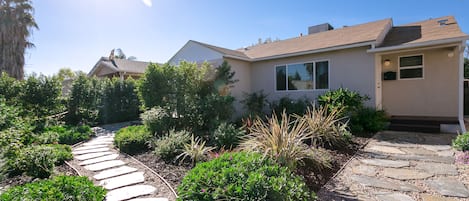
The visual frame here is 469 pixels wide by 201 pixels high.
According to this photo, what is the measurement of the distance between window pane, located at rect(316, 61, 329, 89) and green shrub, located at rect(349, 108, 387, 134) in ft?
5.91

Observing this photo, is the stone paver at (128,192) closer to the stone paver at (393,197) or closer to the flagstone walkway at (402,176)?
the flagstone walkway at (402,176)

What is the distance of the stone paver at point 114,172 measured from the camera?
12.2 ft

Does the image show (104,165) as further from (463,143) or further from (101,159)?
(463,143)

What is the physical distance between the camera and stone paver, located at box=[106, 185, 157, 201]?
2.91 m

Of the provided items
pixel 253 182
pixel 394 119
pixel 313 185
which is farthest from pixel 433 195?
pixel 394 119

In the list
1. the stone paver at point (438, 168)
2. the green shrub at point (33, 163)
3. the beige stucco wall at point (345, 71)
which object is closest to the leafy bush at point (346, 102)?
the beige stucco wall at point (345, 71)

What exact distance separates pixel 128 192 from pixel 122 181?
0.47 meters

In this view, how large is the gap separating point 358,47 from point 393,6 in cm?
374

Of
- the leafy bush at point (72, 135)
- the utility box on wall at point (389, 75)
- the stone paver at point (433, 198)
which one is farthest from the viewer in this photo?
the utility box on wall at point (389, 75)

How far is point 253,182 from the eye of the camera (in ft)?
6.80

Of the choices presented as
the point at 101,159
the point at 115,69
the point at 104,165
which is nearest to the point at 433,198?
the point at 104,165

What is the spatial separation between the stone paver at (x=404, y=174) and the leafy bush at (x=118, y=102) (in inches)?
395

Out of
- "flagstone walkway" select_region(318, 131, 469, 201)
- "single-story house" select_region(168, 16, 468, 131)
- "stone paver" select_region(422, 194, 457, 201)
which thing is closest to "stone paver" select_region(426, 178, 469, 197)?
"flagstone walkway" select_region(318, 131, 469, 201)

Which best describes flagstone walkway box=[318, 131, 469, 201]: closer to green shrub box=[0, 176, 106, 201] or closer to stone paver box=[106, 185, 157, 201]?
stone paver box=[106, 185, 157, 201]
